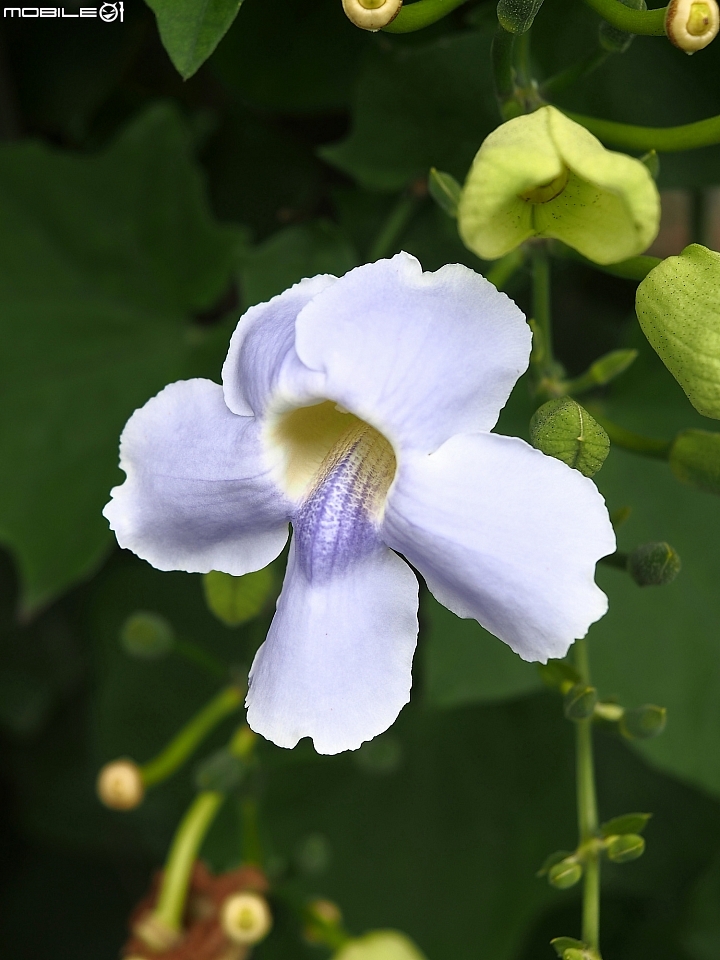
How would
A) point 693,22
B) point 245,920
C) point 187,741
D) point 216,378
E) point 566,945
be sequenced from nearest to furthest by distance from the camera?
point 693,22, point 566,945, point 245,920, point 187,741, point 216,378

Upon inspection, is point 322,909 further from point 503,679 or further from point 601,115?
point 601,115

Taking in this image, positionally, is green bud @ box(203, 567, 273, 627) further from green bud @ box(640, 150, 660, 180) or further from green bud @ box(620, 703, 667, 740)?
green bud @ box(640, 150, 660, 180)

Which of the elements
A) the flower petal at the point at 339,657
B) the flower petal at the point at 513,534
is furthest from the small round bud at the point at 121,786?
the flower petal at the point at 513,534

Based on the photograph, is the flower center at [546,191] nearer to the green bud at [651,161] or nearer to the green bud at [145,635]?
the green bud at [651,161]

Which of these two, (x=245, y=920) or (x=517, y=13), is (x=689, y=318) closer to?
(x=517, y=13)

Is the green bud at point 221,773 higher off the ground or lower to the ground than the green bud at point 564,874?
lower

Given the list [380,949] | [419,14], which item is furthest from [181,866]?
[419,14]

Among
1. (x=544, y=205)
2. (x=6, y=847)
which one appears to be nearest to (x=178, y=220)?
(x=544, y=205)
